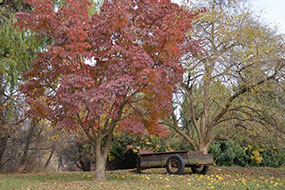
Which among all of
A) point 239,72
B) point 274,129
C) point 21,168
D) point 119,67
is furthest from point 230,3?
point 21,168

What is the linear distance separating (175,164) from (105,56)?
15.3 feet

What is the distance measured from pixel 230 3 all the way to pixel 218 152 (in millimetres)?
7524

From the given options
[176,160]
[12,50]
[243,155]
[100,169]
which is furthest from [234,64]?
[243,155]

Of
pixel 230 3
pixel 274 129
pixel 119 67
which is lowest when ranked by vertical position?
pixel 274 129

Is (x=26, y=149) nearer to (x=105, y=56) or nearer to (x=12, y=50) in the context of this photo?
(x=12, y=50)

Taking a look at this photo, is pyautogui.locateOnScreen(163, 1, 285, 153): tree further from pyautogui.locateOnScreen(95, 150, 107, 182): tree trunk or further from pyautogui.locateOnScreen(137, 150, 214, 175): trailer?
pyautogui.locateOnScreen(95, 150, 107, 182): tree trunk

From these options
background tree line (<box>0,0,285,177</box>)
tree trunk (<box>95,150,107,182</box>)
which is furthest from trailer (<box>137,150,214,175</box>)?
tree trunk (<box>95,150,107,182</box>)

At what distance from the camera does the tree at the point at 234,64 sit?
8.66m

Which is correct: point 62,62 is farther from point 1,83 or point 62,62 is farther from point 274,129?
point 274,129

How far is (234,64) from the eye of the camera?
28.4 ft

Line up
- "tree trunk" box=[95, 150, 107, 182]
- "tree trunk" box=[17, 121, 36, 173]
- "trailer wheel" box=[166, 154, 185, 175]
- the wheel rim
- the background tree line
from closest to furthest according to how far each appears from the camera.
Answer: "tree trunk" box=[95, 150, 107, 182] < the background tree line < "trailer wheel" box=[166, 154, 185, 175] < the wheel rim < "tree trunk" box=[17, 121, 36, 173]

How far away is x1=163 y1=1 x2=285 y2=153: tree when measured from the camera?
A: 8.66 m

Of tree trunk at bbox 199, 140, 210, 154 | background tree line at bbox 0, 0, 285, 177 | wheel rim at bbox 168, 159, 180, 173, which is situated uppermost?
background tree line at bbox 0, 0, 285, 177

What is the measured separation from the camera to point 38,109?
7285 mm
